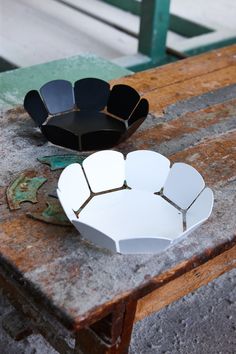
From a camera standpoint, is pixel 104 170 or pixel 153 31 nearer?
pixel 104 170

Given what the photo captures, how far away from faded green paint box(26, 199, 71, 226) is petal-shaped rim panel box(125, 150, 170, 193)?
0.20 meters

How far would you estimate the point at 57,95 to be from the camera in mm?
1541

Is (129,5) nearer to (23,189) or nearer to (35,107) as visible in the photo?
(35,107)

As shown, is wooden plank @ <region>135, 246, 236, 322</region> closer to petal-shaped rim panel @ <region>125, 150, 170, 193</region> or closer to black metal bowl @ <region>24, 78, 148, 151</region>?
petal-shaped rim panel @ <region>125, 150, 170, 193</region>

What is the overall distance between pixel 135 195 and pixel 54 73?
109cm

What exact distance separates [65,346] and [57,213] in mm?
299

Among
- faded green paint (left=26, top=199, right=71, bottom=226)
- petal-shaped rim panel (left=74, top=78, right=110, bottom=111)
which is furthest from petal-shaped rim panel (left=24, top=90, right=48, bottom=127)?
faded green paint (left=26, top=199, right=71, bottom=226)

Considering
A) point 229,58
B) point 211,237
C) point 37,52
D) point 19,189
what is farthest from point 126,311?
point 37,52

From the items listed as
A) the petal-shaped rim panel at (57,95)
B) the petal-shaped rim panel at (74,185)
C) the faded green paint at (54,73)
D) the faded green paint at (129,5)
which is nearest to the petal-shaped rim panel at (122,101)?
the petal-shaped rim panel at (57,95)

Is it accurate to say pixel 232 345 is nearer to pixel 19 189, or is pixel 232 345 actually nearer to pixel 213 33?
pixel 19 189

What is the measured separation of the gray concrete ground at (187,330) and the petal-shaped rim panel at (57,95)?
57 cm

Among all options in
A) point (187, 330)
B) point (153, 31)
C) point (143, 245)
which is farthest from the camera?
point (153, 31)

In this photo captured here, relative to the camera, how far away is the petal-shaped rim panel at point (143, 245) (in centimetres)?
103

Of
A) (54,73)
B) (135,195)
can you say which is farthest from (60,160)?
(54,73)
